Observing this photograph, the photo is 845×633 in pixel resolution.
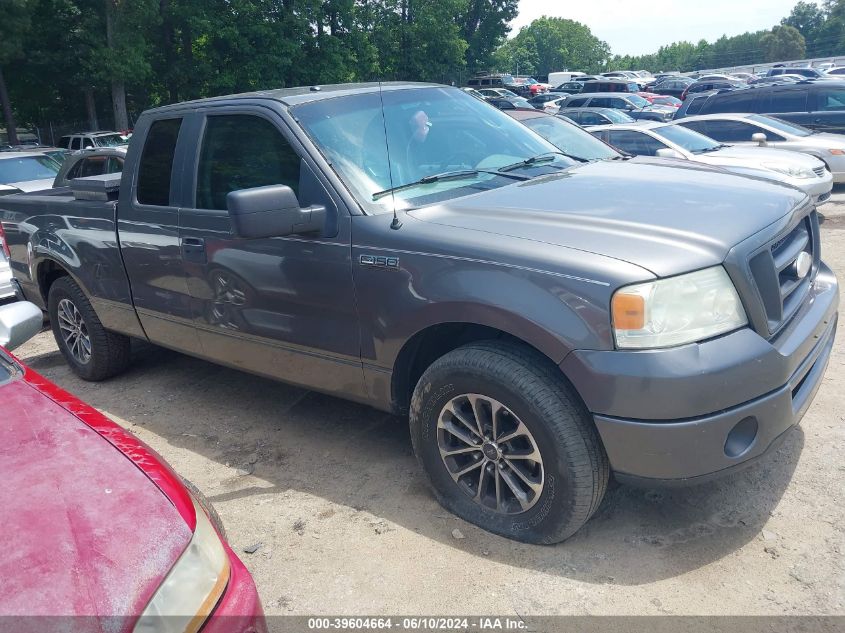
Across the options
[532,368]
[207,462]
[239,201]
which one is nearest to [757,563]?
[532,368]

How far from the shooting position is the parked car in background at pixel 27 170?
36.1 ft

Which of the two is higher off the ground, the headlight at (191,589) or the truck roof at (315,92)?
the truck roof at (315,92)

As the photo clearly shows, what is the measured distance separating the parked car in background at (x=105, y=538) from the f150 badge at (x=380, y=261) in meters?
1.29

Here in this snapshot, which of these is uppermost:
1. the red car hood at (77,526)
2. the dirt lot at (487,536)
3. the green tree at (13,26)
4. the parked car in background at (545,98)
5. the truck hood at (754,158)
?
the green tree at (13,26)

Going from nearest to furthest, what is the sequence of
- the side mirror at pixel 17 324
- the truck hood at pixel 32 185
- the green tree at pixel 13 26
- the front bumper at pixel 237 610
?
the front bumper at pixel 237 610 < the side mirror at pixel 17 324 < the truck hood at pixel 32 185 < the green tree at pixel 13 26

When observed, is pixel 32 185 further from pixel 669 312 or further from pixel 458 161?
pixel 669 312

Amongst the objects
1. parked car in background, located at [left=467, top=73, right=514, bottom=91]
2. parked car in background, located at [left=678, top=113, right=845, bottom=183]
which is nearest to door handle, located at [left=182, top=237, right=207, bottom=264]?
parked car in background, located at [left=678, top=113, right=845, bottom=183]

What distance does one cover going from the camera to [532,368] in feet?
9.27

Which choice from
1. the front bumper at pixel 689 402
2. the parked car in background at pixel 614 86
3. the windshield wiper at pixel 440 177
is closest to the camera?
the front bumper at pixel 689 402

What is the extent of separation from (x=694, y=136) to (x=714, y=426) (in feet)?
29.8

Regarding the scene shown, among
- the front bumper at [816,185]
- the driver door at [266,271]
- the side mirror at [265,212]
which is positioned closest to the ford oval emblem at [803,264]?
the driver door at [266,271]

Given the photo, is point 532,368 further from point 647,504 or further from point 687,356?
point 647,504

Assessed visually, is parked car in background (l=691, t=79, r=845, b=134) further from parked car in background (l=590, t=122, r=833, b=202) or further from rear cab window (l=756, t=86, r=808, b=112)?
parked car in background (l=590, t=122, r=833, b=202)

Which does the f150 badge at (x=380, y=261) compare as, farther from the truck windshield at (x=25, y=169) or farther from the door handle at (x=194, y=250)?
the truck windshield at (x=25, y=169)
